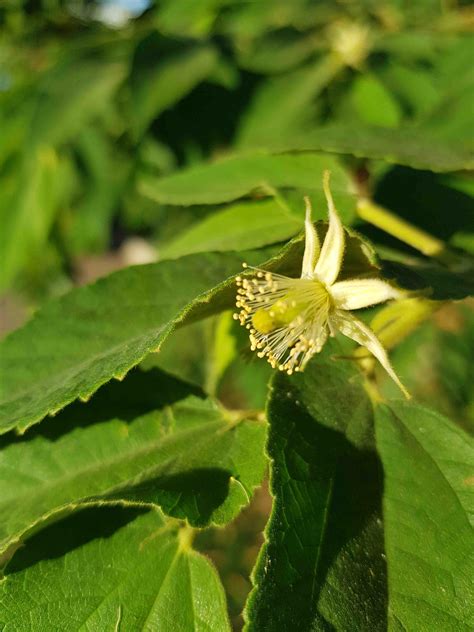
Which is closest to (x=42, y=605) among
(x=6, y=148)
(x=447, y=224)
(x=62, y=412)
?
(x=62, y=412)

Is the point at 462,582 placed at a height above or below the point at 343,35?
below

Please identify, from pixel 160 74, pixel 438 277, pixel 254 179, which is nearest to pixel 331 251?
pixel 438 277

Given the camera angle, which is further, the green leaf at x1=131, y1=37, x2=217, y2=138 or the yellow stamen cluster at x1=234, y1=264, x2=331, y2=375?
the green leaf at x1=131, y1=37, x2=217, y2=138

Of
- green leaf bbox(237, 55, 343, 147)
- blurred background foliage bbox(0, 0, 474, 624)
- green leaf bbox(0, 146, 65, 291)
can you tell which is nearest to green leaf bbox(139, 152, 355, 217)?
blurred background foliage bbox(0, 0, 474, 624)

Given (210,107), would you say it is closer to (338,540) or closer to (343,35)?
(343,35)

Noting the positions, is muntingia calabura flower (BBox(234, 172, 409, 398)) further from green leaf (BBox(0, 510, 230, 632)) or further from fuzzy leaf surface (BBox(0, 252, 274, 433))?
green leaf (BBox(0, 510, 230, 632))

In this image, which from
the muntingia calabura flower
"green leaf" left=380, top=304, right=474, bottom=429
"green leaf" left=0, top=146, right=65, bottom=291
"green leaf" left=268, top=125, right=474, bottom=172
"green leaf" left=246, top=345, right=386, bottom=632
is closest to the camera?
"green leaf" left=246, top=345, right=386, bottom=632
